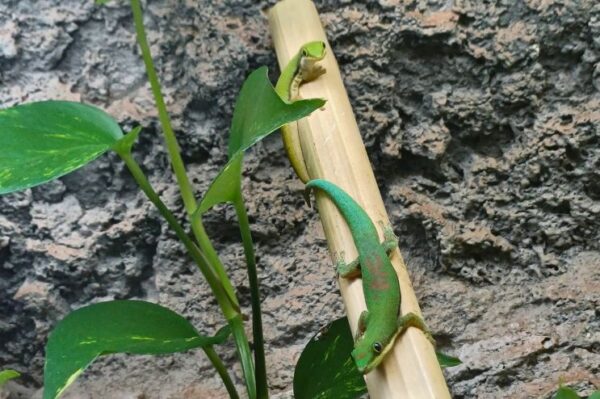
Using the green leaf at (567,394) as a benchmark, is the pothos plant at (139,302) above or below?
above

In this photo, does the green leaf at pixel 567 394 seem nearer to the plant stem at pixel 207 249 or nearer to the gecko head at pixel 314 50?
the plant stem at pixel 207 249

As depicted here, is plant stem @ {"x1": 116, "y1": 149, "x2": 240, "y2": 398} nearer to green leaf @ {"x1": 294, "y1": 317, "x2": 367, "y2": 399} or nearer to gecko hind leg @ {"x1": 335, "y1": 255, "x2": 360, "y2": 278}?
green leaf @ {"x1": 294, "y1": 317, "x2": 367, "y2": 399}

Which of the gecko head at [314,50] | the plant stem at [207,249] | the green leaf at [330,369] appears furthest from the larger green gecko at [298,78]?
the green leaf at [330,369]

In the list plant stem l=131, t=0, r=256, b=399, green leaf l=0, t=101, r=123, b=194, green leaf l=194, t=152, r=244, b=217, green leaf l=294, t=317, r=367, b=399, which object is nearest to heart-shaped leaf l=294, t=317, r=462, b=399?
green leaf l=294, t=317, r=367, b=399

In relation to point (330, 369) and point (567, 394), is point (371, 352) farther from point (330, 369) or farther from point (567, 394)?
point (567, 394)

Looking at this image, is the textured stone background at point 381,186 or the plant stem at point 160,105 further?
the textured stone background at point 381,186

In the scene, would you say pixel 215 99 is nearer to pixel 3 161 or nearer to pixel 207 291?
pixel 207 291

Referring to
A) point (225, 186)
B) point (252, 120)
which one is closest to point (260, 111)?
point (252, 120)
